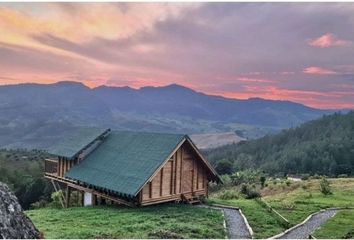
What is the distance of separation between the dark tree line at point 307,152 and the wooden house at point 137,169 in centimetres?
5081

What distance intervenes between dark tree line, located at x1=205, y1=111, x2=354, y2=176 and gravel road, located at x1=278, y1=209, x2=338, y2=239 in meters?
55.6

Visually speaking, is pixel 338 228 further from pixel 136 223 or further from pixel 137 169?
pixel 137 169

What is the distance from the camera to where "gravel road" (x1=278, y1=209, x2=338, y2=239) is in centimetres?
1792

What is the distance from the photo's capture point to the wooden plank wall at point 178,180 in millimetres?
24737

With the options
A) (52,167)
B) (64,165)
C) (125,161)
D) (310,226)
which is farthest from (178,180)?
(52,167)

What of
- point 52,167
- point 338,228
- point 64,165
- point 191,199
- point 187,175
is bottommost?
point 338,228

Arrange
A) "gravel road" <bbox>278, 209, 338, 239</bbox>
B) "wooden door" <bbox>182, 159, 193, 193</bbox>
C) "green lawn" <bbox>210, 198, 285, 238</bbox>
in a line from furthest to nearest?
"wooden door" <bbox>182, 159, 193, 193</bbox>
"green lawn" <bbox>210, 198, 285, 238</bbox>
"gravel road" <bbox>278, 209, 338, 239</bbox>

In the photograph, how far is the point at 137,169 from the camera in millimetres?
25156

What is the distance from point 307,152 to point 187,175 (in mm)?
85154

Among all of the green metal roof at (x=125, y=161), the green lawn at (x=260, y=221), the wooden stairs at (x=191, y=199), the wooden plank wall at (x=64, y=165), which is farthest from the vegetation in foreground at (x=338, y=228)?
the wooden plank wall at (x=64, y=165)

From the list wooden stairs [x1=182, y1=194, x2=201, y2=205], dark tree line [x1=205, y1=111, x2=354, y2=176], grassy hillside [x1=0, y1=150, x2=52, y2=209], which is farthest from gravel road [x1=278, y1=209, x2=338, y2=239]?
dark tree line [x1=205, y1=111, x2=354, y2=176]

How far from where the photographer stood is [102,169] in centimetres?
2844

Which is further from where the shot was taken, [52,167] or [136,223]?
[52,167]

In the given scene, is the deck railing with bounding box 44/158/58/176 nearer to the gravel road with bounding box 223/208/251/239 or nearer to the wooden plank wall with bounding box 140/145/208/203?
the wooden plank wall with bounding box 140/145/208/203
